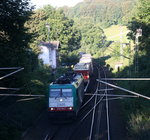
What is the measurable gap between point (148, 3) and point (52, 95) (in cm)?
1740

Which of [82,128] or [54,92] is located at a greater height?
[54,92]

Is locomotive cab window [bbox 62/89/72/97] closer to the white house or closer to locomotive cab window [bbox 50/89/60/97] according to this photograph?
locomotive cab window [bbox 50/89/60/97]

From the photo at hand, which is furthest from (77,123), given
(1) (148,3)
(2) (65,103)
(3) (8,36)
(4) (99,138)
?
(1) (148,3)

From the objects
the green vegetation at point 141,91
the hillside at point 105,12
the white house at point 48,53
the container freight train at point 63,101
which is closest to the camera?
the green vegetation at point 141,91

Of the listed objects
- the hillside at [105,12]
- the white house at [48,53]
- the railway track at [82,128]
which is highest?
the hillside at [105,12]

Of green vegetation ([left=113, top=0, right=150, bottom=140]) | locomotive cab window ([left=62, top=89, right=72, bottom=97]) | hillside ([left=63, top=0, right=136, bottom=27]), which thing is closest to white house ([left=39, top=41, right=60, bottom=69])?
green vegetation ([left=113, top=0, right=150, bottom=140])

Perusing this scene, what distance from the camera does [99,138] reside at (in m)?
15.5

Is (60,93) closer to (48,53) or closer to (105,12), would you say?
(48,53)

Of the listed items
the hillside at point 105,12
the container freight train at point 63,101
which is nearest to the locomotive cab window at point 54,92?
the container freight train at point 63,101

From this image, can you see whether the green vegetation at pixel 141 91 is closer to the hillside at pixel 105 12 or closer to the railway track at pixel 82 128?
the railway track at pixel 82 128

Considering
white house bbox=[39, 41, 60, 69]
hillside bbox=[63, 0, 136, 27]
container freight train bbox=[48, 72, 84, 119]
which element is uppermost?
hillside bbox=[63, 0, 136, 27]

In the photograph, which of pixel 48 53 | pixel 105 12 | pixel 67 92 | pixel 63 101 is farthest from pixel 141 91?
pixel 105 12

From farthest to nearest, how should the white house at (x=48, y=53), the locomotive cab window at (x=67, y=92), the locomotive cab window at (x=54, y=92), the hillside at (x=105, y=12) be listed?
the hillside at (x=105, y=12), the white house at (x=48, y=53), the locomotive cab window at (x=54, y=92), the locomotive cab window at (x=67, y=92)

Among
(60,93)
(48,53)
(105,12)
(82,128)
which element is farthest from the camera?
(105,12)
